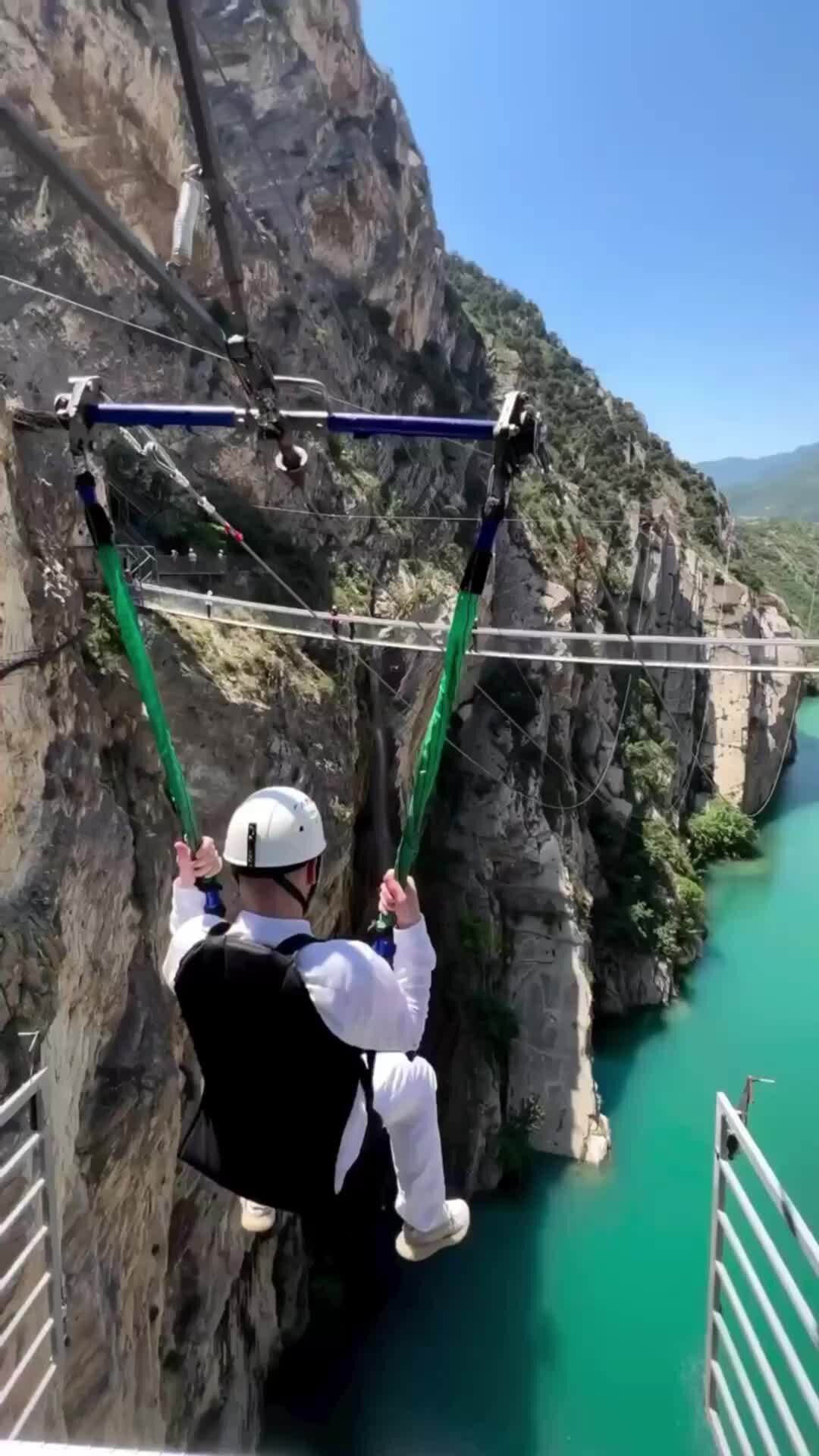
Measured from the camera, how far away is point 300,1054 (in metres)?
1.56

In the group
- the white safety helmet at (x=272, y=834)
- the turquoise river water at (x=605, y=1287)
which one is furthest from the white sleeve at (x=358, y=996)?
the turquoise river water at (x=605, y=1287)

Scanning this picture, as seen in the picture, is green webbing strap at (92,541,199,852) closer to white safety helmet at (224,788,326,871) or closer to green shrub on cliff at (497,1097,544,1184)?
white safety helmet at (224,788,326,871)

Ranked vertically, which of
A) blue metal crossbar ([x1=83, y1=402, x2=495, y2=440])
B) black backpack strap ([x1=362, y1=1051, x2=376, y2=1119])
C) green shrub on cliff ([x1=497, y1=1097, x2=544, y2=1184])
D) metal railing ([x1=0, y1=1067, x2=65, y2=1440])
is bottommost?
green shrub on cliff ([x1=497, y1=1097, x2=544, y2=1184])

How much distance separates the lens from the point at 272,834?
1.68 meters

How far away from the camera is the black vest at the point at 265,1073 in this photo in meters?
1.52

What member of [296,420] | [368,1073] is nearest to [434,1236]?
[368,1073]

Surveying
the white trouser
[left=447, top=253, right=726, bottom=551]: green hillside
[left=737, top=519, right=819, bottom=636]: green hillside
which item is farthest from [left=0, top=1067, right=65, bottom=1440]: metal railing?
[left=737, top=519, right=819, bottom=636]: green hillside

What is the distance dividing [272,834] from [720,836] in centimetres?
2241

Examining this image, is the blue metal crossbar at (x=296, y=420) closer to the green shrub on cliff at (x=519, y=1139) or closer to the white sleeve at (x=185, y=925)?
the white sleeve at (x=185, y=925)

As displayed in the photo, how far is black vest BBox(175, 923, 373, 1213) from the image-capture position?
152 cm

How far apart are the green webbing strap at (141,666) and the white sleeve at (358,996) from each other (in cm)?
71

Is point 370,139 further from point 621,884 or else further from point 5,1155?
point 5,1155

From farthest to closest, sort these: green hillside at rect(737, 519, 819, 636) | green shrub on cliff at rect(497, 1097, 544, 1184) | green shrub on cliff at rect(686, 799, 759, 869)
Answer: green hillside at rect(737, 519, 819, 636) < green shrub on cliff at rect(686, 799, 759, 869) < green shrub on cliff at rect(497, 1097, 544, 1184)

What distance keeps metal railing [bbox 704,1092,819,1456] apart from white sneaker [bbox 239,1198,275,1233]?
1091 mm
